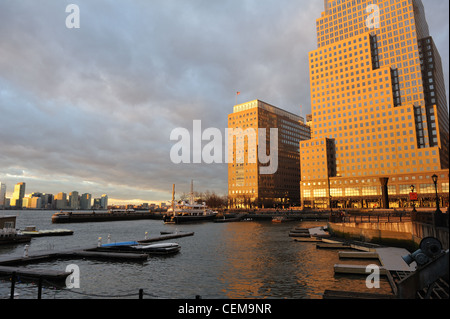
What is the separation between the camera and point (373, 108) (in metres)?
155

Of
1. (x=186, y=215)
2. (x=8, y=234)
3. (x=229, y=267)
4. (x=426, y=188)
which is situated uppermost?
(x=426, y=188)

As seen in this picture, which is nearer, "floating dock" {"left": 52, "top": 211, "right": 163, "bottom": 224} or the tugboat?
the tugboat

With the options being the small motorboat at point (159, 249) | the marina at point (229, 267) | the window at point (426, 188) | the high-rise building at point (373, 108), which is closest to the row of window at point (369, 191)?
the window at point (426, 188)

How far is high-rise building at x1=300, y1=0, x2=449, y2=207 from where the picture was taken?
144 meters

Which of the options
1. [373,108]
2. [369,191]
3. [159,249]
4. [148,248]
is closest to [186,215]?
[148,248]

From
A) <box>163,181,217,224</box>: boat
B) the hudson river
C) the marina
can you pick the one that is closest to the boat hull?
<box>163,181,217,224</box>: boat

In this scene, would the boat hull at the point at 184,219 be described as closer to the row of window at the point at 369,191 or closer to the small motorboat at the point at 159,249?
the row of window at the point at 369,191

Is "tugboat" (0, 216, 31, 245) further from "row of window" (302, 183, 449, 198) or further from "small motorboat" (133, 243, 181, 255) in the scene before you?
"row of window" (302, 183, 449, 198)

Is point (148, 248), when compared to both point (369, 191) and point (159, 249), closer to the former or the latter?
point (159, 249)

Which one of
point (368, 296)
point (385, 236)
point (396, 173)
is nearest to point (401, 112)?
point (396, 173)

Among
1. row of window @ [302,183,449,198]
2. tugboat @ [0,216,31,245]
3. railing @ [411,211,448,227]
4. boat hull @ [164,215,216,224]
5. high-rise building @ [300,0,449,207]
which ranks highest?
high-rise building @ [300,0,449,207]

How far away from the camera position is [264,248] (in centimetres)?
4434
